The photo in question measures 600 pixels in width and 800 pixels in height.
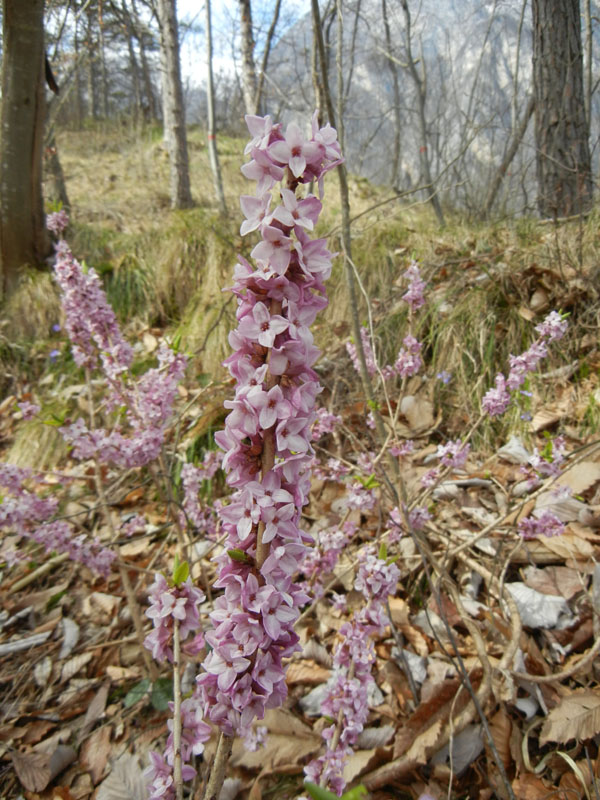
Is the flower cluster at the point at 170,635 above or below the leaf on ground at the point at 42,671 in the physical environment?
above

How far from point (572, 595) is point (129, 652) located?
76.6 inches

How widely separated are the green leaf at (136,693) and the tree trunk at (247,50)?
331 inches

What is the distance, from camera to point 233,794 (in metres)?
1.50

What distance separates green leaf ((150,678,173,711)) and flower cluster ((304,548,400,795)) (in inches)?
29.9

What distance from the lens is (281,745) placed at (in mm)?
1588

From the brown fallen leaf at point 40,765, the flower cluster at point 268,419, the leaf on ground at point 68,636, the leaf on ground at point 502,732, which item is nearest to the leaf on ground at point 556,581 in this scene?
the leaf on ground at point 502,732

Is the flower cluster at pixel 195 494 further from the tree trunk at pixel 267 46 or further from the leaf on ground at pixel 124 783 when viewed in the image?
the tree trunk at pixel 267 46

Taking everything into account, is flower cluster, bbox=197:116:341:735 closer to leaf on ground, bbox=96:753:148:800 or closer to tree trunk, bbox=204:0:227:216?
leaf on ground, bbox=96:753:148:800

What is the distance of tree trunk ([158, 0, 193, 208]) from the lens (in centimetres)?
746

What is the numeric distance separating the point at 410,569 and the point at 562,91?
5.08 metres

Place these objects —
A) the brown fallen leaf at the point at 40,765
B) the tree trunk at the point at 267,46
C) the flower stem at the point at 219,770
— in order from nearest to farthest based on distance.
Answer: the flower stem at the point at 219,770
the brown fallen leaf at the point at 40,765
the tree trunk at the point at 267,46

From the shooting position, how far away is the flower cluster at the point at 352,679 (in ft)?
4.05

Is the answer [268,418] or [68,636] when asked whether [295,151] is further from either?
[68,636]

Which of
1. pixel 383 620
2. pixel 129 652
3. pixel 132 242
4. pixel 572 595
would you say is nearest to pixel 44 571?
pixel 129 652
